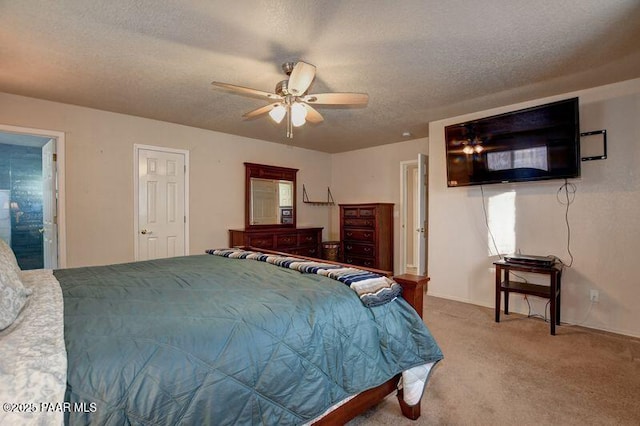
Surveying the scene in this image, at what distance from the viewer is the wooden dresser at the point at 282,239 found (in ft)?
15.5

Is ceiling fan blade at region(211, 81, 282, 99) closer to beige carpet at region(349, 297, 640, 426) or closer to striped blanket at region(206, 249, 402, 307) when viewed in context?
striped blanket at region(206, 249, 402, 307)

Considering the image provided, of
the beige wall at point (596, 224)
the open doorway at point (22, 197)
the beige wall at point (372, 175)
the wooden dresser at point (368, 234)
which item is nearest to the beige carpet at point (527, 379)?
the beige wall at point (596, 224)

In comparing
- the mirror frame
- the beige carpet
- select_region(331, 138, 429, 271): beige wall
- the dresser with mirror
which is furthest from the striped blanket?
select_region(331, 138, 429, 271): beige wall

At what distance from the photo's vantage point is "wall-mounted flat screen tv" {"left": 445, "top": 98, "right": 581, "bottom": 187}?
10.2 feet

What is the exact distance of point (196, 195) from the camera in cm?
455

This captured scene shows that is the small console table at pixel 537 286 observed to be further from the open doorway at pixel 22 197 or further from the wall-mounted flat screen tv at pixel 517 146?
the open doorway at pixel 22 197

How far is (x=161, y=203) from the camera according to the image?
423 centimetres

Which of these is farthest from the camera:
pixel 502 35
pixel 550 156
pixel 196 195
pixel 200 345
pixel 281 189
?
pixel 281 189

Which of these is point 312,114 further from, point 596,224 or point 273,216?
point 596,224

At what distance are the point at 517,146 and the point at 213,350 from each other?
12.0 feet

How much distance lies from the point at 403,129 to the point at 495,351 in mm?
3140

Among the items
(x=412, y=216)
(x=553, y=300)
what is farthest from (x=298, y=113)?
(x=412, y=216)

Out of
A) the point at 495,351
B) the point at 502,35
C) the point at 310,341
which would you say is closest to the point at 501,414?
the point at 495,351

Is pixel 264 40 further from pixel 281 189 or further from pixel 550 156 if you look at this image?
pixel 281 189
